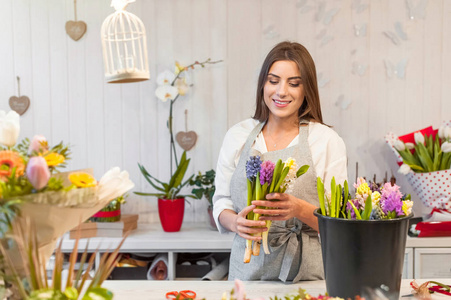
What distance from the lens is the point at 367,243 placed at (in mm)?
1196

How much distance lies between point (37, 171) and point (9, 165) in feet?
0.28

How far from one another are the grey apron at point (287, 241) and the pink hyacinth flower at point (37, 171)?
0.97 meters

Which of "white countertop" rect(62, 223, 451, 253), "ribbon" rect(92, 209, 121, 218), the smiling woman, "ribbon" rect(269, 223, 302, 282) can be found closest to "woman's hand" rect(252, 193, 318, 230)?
the smiling woman

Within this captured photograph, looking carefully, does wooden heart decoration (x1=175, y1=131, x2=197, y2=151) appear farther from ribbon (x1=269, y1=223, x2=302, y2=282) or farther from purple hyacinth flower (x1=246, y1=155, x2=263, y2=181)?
purple hyacinth flower (x1=246, y1=155, x2=263, y2=181)

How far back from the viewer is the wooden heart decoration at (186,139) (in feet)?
10.2

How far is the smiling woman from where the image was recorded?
181 centimetres

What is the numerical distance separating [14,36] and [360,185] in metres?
2.58

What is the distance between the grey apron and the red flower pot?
893mm

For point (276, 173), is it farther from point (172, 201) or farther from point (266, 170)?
point (172, 201)

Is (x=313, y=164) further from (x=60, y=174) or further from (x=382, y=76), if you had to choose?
(x=382, y=76)

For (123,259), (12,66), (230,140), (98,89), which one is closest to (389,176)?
(230,140)

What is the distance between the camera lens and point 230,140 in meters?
2.03

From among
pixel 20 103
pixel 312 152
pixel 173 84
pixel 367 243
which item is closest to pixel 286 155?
pixel 312 152

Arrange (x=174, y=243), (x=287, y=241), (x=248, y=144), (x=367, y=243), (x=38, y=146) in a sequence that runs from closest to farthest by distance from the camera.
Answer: (x=38, y=146) → (x=367, y=243) → (x=287, y=241) → (x=248, y=144) → (x=174, y=243)
